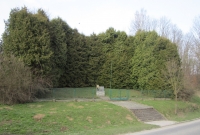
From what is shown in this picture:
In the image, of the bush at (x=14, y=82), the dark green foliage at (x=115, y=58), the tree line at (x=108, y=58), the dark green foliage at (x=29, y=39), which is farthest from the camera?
the dark green foliage at (x=115, y=58)

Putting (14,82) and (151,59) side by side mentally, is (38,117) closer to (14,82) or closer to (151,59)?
(14,82)

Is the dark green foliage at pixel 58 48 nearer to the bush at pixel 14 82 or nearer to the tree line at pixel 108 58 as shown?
the tree line at pixel 108 58

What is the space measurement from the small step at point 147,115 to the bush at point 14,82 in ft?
35.8

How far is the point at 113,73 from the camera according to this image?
39125mm

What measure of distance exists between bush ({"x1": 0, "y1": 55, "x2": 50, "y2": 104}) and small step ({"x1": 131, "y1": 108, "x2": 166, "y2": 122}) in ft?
35.8

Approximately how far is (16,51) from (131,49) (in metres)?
22.9

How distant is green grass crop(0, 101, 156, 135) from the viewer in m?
15.1

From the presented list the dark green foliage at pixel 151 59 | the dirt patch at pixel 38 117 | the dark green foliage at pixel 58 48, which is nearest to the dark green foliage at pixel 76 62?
the dark green foliage at pixel 58 48

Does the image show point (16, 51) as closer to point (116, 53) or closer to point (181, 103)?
point (116, 53)

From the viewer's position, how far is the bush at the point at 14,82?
19.3 meters

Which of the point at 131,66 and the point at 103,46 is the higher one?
the point at 103,46

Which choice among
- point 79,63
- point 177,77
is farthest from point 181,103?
point 79,63

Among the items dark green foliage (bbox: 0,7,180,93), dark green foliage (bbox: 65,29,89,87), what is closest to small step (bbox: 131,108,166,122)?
dark green foliage (bbox: 0,7,180,93)

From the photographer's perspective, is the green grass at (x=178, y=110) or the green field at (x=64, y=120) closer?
the green field at (x=64, y=120)
